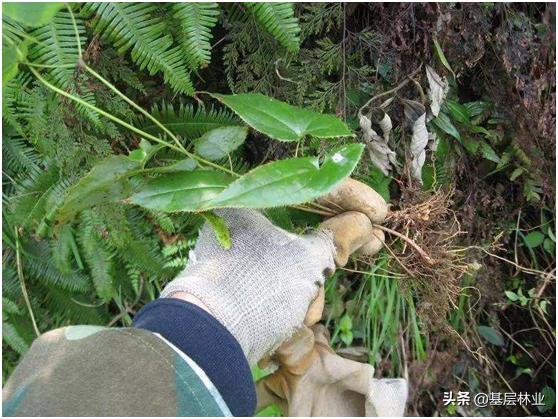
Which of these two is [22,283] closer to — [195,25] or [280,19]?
[195,25]

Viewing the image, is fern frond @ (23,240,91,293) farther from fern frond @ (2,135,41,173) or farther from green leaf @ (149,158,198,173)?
green leaf @ (149,158,198,173)

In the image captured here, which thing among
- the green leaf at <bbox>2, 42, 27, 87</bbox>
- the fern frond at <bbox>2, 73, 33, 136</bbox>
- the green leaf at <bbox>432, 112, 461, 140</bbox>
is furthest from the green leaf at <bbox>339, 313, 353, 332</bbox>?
the green leaf at <bbox>2, 42, 27, 87</bbox>

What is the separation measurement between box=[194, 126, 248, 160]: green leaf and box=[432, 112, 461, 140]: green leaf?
2.32 ft

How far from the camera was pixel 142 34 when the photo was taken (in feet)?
4.18

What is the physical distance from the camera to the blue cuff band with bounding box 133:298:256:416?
1.08m

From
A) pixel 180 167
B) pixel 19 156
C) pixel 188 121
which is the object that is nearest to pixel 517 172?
pixel 188 121

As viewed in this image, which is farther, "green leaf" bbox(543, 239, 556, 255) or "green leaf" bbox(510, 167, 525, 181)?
"green leaf" bbox(543, 239, 556, 255)

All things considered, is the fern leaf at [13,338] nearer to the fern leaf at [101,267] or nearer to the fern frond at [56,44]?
the fern leaf at [101,267]

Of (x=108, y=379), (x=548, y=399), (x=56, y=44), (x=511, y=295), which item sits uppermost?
(x=56, y=44)

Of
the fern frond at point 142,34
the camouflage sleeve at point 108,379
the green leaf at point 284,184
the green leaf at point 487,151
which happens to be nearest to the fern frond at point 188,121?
the fern frond at point 142,34

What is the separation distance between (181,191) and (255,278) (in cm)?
32

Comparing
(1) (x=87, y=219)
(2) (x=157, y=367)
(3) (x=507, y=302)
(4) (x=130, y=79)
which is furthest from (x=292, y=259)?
(3) (x=507, y=302)

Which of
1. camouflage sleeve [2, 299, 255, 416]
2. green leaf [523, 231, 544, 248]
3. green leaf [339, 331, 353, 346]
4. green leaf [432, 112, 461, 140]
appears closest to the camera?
camouflage sleeve [2, 299, 255, 416]

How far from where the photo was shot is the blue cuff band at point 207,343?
42.7 inches
